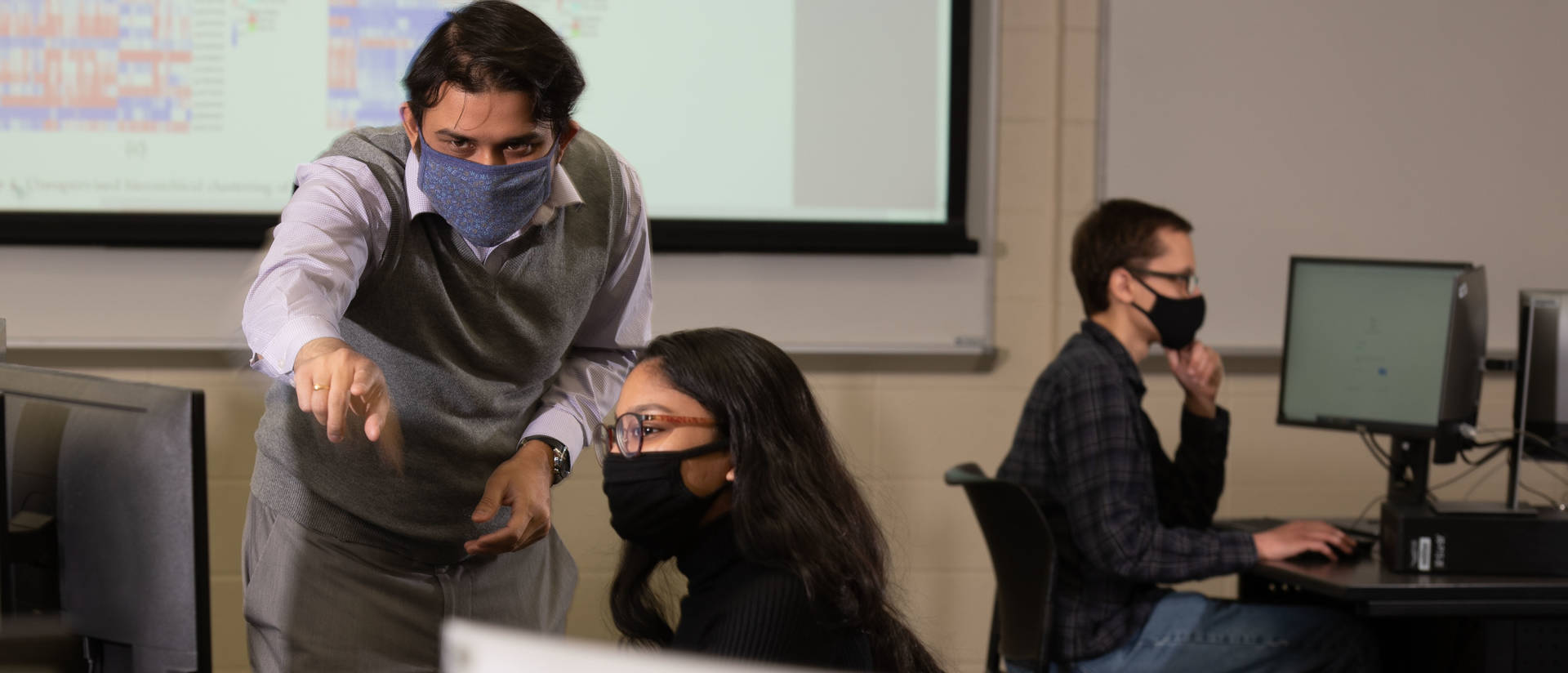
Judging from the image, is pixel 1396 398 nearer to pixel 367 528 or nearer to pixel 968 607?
pixel 968 607

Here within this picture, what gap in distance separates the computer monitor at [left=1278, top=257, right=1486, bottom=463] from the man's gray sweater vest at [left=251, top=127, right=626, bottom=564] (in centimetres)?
163

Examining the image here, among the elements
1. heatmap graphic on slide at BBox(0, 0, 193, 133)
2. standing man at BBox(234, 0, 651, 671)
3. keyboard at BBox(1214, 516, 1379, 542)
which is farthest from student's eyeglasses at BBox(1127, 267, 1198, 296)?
heatmap graphic on slide at BBox(0, 0, 193, 133)

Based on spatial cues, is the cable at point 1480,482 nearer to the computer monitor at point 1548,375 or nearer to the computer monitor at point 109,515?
the computer monitor at point 1548,375

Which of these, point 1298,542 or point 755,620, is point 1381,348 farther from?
point 755,620

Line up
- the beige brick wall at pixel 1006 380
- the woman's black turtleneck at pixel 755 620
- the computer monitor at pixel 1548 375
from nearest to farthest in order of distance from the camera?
the woman's black turtleneck at pixel 755 620 < the computer monitor at pixel 1548 375 < the beige brick wall at pixel 1006 380

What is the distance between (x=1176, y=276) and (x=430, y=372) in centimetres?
149

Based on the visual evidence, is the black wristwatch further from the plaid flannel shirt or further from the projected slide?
the projected slide

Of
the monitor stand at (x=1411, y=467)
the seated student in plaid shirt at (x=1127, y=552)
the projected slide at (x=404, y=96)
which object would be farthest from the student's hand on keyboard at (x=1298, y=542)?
the projected slide at (x=404, y=96)

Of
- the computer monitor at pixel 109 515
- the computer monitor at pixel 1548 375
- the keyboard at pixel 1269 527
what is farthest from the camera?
the keyboard at pixel 1269 527

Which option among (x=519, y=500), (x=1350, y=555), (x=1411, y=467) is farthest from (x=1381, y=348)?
(x=519, y=500)

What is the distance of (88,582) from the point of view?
3.19 ft

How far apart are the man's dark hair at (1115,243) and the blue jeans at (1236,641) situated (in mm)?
582

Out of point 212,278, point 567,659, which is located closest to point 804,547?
point 567,659

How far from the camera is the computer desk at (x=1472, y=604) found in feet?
6.41
